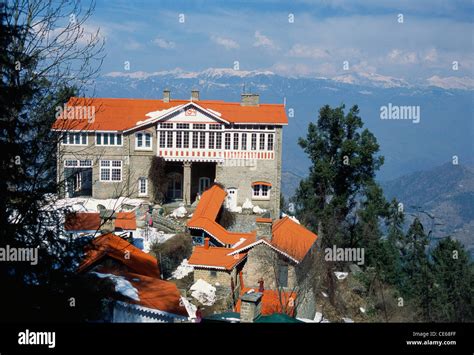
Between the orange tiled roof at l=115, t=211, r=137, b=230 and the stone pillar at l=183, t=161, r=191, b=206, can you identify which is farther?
the stone pillar at l=183, t=161, r=191, b=206

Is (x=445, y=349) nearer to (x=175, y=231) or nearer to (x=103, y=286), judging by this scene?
(x=103, y=286)

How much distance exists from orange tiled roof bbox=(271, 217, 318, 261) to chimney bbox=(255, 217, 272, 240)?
0.50 meters

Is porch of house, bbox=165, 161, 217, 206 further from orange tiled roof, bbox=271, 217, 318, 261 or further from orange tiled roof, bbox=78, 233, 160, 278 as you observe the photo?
orange tiled roof, bbox=78, 233, 160, 278

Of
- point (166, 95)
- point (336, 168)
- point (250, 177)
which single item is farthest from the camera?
point (336, 168)

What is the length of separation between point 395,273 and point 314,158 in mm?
12442

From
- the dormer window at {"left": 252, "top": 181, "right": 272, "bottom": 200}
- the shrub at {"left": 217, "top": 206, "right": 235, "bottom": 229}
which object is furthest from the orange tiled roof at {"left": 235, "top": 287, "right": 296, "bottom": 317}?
the dormer window at {"left": 252, "top": 181, "right": 272, "bottom": 200}

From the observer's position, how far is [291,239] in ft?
94.4

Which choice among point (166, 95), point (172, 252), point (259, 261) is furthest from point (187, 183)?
point (259, 261)

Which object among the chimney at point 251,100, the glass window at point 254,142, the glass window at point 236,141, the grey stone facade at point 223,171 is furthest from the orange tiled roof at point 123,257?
the chimney at point 251,100

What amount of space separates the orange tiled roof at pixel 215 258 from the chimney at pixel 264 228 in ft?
4.29

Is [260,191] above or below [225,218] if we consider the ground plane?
above

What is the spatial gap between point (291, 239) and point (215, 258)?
401cm

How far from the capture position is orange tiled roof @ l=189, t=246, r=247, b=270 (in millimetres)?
26797

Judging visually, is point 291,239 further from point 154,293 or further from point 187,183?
point 154,293
